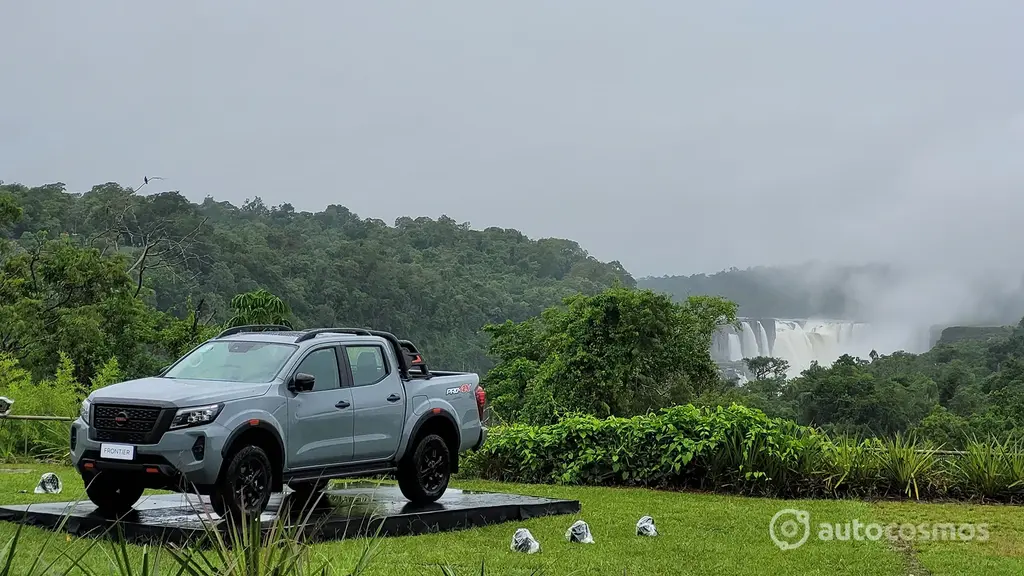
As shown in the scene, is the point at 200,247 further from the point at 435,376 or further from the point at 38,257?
the point at 435,376

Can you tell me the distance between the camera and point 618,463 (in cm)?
1547

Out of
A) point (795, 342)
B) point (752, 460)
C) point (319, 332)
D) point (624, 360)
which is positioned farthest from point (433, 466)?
point (795, 342)

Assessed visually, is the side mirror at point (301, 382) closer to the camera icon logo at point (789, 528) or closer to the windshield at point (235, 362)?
the windshield at point (235, 362)

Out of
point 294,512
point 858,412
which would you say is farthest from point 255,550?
point 858,412

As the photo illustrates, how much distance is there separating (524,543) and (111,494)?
3.90 m

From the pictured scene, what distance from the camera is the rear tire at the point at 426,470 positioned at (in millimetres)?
11297

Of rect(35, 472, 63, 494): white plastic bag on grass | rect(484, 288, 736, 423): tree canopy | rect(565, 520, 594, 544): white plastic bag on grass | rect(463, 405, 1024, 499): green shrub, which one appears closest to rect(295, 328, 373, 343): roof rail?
rect(565, 520, 594, 544): white plastic bag on grass

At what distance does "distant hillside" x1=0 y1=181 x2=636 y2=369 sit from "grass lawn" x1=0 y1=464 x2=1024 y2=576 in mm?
33319

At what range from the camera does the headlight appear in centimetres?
912

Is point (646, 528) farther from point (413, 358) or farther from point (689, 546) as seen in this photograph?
point (413, 358)

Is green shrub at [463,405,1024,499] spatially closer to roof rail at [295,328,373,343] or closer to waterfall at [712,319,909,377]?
roof rail at [295,328,373,343]

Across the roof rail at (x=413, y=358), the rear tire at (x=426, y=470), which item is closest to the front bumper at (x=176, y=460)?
the rear tire at (x=426, y=470)

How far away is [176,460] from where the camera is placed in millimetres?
9016

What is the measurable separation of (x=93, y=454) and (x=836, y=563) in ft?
21.4
